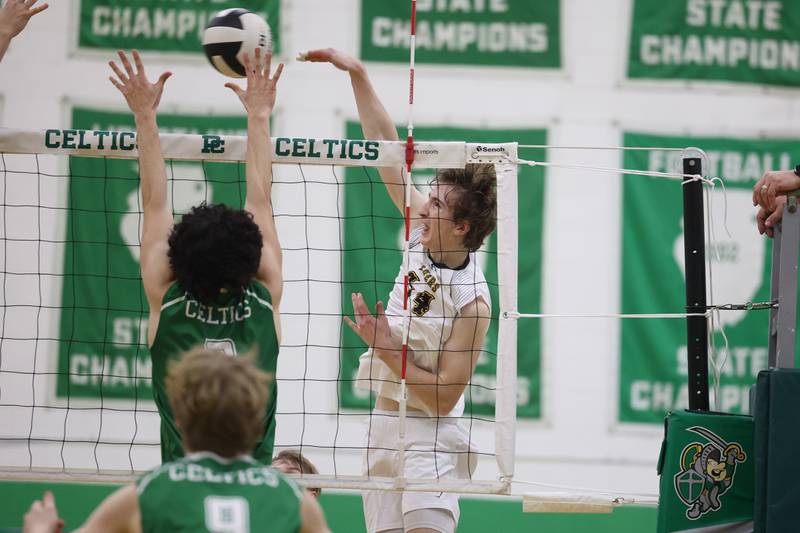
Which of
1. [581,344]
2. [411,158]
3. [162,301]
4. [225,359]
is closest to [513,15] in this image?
[581,344]

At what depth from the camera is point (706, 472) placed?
13.0ft

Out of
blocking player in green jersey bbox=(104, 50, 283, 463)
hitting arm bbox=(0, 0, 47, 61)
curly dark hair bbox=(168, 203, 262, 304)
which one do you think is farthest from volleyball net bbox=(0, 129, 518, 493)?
curly dark hair bbox=(168, 203, 262, 304)

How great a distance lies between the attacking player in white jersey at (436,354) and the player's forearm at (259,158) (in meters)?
0.81

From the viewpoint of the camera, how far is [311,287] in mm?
7836

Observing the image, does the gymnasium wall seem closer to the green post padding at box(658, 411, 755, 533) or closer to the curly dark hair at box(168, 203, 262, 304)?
the green post padding at box(658, 411, 755, 533)

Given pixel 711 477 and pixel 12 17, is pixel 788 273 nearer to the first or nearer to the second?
pixel 711 477

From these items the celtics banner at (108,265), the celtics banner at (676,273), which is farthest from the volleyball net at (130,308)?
the celtics banner at (676,273)

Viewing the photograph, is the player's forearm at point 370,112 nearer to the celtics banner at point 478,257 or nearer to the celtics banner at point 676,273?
the celtics banner at point 478,257

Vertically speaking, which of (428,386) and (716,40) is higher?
(716,40)

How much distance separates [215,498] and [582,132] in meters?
6.07

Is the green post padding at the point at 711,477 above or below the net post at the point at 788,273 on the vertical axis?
below

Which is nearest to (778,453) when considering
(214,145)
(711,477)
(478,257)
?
(711,477)

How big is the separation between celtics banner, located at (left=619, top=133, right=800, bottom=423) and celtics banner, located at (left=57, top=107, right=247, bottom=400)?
3.03 m

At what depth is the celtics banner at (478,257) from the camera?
7590 millimetres
